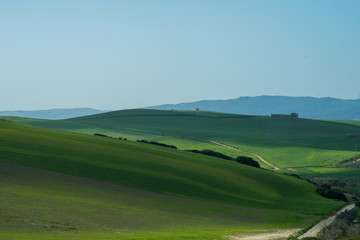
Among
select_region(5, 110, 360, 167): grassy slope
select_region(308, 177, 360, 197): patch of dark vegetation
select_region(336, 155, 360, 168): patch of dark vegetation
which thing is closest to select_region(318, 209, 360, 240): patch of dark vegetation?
select_region(308, 177, 360, 197): patch of dark vegetation

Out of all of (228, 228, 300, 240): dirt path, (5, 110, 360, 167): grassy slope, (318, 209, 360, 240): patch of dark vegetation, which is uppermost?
(5, 110, 360, 167): grassy slope

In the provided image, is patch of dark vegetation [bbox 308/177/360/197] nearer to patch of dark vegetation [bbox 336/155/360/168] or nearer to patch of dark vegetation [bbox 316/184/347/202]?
patch of dark vegetation [bbox 316/184/347/202]

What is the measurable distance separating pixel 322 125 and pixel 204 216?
485 ft

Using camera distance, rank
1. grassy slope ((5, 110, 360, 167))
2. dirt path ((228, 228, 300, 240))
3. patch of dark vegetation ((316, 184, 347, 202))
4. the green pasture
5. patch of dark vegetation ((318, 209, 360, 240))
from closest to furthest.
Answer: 1. the green pasture
2. dirt path ((228, 228, 300, 240))
3. patch of dark vegetation ((318, 209, 360, 240))
4. patch of dark vegetation ((316, 184, 347, 202))
5. grassy slope ((5, 110, 360, 167))

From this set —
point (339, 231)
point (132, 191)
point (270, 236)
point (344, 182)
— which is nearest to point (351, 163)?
point (344, 182)

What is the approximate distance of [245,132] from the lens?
169875 mm

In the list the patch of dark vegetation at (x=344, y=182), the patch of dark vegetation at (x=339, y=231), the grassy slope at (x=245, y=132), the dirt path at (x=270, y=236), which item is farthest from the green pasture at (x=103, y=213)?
the grassy slope at (x=245, y=132)

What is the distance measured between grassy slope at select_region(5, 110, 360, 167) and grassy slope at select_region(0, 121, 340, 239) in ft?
158

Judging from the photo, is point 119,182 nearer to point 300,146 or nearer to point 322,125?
point 300,146

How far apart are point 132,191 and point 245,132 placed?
118630mm

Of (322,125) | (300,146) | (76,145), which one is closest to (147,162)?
(76,145)

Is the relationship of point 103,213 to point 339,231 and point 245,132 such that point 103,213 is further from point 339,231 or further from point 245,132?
point 245,132

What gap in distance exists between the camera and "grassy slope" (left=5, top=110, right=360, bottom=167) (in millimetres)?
128875

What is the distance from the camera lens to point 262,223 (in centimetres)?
4750
